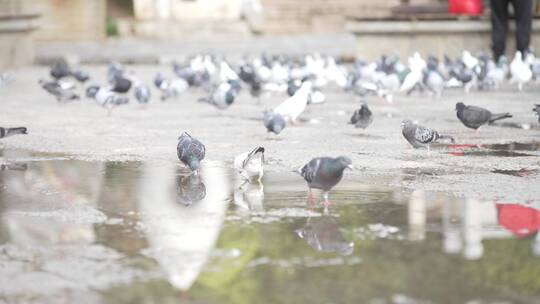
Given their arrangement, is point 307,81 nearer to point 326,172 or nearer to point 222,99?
point 222,99

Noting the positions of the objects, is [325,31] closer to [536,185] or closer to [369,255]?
[536,185]

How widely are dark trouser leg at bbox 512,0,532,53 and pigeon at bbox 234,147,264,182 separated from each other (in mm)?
10503

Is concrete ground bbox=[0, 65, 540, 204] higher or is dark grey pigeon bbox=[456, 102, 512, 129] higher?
dark grey pigeon bbox=[456, 102, 512, 129]

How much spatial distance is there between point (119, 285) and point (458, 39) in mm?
15349

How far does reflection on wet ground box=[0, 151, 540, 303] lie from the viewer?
202 inches

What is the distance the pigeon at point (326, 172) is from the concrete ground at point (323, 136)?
0.90 metres

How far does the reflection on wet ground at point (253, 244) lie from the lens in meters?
5.14

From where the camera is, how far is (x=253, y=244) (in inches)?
240

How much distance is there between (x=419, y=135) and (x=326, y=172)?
9.03ft

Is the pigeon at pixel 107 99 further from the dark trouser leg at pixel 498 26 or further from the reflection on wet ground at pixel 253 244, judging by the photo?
the dark trouser leg at pixel 498 26

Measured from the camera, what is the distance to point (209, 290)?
5141 millimetres

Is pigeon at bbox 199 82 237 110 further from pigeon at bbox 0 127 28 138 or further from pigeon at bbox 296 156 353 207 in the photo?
pigeon at bbox 296 156 353 207

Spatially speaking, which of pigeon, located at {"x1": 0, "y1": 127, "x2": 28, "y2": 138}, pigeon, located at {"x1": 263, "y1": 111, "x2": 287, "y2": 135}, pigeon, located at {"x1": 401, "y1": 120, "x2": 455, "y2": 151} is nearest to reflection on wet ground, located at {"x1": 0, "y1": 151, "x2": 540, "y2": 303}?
pigeon, located at {"x1": 0, "y1": 127, "x2": 28, "y2": 138}

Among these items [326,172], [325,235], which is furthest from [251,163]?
[325,235]
